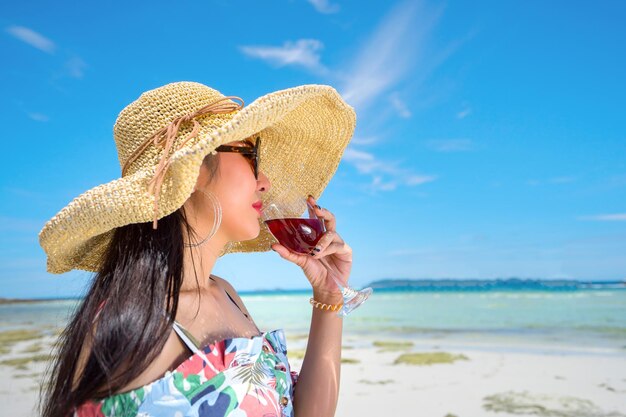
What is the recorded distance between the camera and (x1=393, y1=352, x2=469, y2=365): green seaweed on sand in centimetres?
688

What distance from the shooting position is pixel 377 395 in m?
5.27

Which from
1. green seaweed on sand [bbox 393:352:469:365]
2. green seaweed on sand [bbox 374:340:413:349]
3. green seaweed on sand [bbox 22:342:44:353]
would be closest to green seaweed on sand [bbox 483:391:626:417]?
green seaweed on sand [bbox 393:352:469:365]

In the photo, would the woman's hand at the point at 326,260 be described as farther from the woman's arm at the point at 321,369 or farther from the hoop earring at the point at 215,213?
the hoop earring at the point at 215,213

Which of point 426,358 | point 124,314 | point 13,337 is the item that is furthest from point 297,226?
point 13,337

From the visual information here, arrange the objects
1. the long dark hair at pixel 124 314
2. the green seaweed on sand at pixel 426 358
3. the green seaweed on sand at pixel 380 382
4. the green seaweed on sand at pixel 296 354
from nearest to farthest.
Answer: the long dark hair at pixel 124 314 → the green seaweed on sand at pixel 380 382 → the green seaweed on sand at pixel 426 358 → the green seaweed on sand at pixel 296 354

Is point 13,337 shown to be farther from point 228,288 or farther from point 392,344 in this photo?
point 228,288

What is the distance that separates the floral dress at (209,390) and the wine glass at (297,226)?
1.74 feet

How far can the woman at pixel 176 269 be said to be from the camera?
58.6 inches

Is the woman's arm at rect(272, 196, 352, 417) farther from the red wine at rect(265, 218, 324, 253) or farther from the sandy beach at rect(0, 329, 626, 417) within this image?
the sandy beach at rect(0, 329, 626, 417)

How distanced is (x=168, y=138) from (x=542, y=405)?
450cm

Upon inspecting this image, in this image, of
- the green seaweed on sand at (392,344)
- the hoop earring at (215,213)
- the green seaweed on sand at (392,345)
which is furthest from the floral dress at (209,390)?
the green seaweed on sand at (392,344)

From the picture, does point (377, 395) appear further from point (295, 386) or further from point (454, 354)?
point (295, 386)

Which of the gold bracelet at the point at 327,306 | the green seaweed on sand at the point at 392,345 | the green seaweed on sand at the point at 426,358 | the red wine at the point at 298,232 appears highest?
the red wine at the point at 298,232

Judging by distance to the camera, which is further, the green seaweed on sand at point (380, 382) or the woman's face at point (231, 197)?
the green seaweed on sand at point (380, 382)
